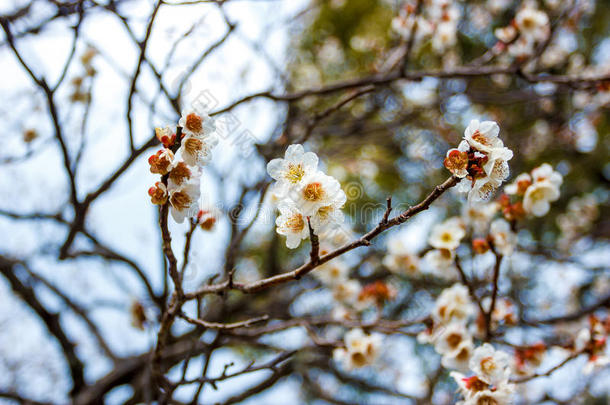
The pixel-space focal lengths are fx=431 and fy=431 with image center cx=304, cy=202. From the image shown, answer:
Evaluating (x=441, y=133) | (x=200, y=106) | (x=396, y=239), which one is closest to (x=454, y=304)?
(x=396, y=239)

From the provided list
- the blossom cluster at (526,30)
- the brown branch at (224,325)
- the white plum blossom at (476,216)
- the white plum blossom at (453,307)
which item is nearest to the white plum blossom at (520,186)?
the white plum blossom at (453,307)

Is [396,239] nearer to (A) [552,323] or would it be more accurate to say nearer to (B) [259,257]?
(A) [552,323]

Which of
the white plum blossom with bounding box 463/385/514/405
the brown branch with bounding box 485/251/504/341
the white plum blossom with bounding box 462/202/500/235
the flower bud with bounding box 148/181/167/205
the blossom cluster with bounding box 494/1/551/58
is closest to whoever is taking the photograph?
the flower bud with bounding box 148/181/167/205

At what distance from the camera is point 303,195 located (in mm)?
1021

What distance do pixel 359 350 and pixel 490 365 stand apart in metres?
0.68

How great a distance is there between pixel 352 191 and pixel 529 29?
165 cm

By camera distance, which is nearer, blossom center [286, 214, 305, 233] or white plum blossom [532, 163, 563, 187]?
blossom center [286, 214, 305, 233]

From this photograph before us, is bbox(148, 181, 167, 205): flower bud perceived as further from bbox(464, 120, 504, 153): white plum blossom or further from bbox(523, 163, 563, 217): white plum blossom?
bbox(523, 163, 563, 217): white plum blossom

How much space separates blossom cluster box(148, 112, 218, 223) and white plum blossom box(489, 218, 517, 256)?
47.5 inches

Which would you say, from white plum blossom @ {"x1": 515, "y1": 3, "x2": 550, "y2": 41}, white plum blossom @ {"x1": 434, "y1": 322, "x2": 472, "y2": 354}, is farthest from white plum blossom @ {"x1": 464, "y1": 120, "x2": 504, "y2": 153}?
white plum blossom @ {"x1": 515, "y1": 3, "x2": 550, "y2": 41}

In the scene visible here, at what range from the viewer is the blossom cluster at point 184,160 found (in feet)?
3.52

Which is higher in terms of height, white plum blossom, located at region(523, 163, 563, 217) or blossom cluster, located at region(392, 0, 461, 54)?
blossom cluster, located at region(392, 0, 461, 54)

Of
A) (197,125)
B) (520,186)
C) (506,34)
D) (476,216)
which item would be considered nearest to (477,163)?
(197,125)

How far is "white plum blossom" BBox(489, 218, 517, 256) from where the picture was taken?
1.76 metres
